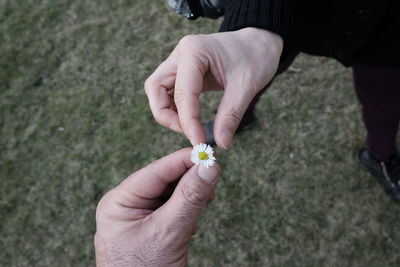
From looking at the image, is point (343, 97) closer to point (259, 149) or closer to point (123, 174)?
point (259, 149)

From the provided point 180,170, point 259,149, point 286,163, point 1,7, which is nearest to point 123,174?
point 259,149

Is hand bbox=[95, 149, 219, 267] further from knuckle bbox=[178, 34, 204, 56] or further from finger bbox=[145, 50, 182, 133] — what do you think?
knuckle bbox=[178, 34, 204, 56]

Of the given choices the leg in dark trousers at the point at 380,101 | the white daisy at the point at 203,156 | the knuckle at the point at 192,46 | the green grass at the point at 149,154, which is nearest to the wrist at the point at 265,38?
the knuckle at the point at 192,46

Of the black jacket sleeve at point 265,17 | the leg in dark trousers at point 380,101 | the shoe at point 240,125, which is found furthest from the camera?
the shoe at point 240,125

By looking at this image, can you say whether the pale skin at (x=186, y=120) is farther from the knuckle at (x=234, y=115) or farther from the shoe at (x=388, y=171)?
the shoe at (x=388, y=171)

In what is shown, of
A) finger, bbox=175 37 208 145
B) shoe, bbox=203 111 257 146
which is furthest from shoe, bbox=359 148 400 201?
finger, bbox=175 37 208 145

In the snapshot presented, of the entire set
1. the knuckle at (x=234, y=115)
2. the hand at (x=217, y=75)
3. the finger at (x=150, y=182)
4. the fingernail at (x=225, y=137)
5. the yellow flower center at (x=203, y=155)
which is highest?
the hand at (x=217, y=75)
